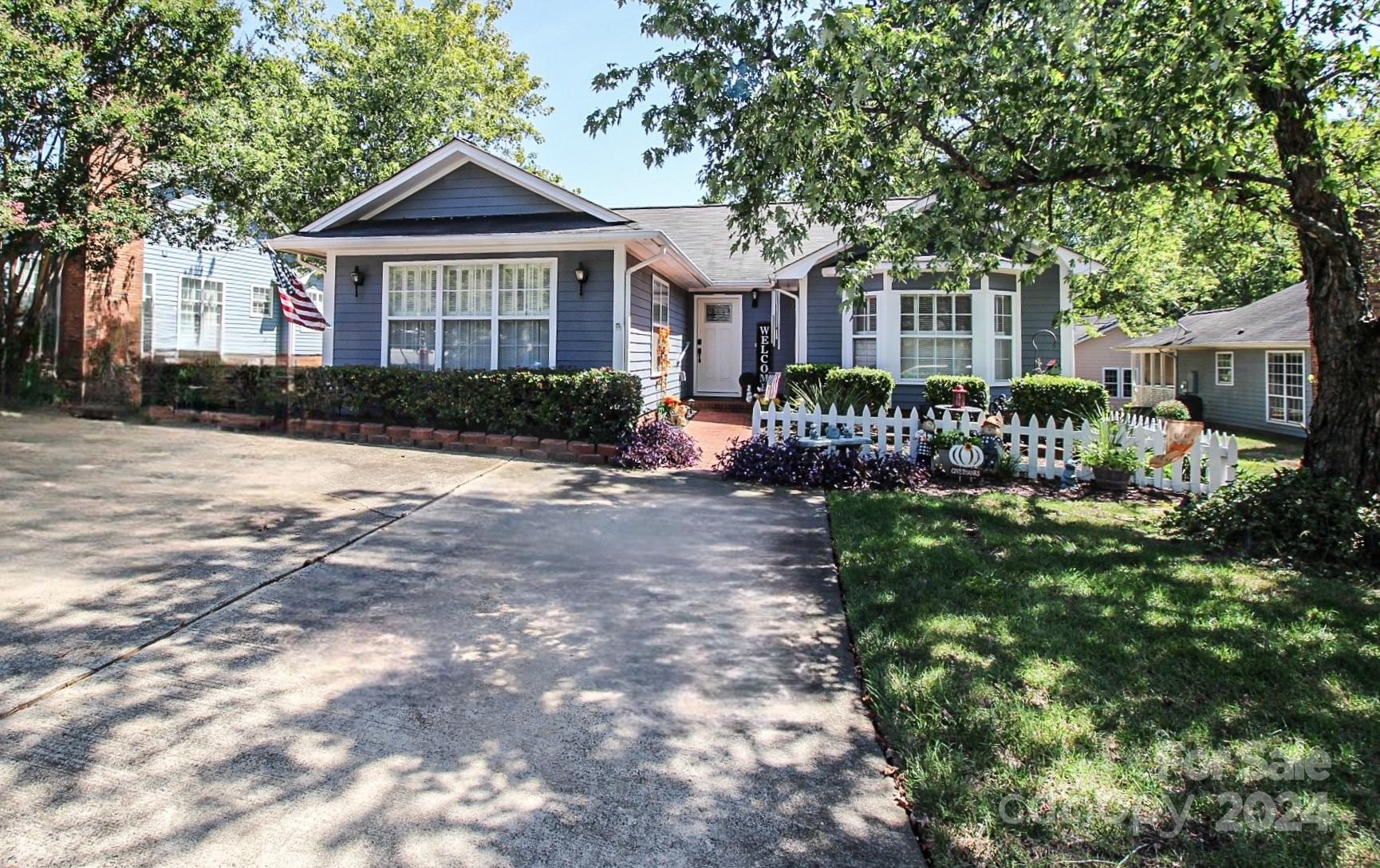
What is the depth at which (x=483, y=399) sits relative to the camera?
10492 millimetres

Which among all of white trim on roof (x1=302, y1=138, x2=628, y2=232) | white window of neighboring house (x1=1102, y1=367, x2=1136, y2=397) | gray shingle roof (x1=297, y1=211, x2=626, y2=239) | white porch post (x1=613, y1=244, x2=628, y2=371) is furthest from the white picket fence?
white window of neighboring house (x1=1102, y1=367, x2=1136, y2=397)

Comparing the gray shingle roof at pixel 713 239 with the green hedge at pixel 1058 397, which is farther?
the gray shingle roof at pixel 713 239

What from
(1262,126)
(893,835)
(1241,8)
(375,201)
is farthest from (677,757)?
(375,201)

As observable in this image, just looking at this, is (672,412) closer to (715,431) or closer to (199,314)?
(715,431)

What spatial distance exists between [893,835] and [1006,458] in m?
7.55

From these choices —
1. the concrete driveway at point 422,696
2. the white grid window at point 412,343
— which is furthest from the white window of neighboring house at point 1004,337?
the white grid window at point 412,343

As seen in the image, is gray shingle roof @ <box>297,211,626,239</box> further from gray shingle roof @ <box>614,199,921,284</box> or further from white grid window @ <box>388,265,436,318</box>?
gray shingle roof @ <box>614,199,921,284</box>

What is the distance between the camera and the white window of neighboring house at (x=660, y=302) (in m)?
13.6

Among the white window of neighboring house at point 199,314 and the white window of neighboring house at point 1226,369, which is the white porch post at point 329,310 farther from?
the white window of neighboring house at point 1226,369

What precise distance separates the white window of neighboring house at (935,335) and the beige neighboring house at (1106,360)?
2418cm

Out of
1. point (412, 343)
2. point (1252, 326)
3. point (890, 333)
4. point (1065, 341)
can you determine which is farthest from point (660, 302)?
point (1252, 326)

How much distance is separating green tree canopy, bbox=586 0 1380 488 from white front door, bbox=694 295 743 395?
10249 millimetres

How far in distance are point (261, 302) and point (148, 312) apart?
3.51 metres

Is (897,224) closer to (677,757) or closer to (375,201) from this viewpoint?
(677,757)
